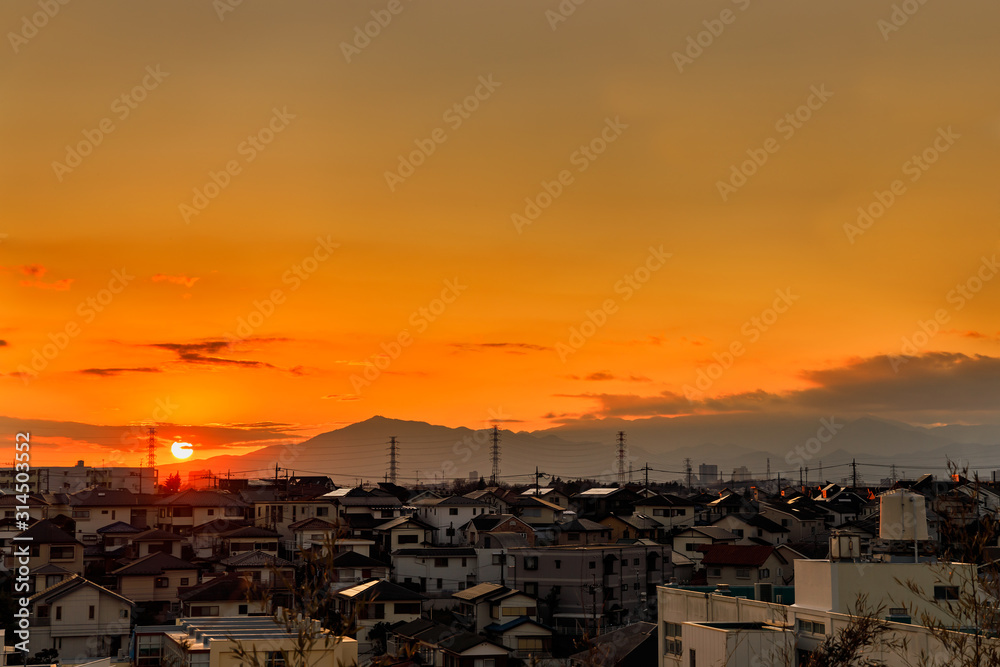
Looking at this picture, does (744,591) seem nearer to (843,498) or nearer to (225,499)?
(225,499)

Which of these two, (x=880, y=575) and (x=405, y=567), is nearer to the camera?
(x=880, y=575)

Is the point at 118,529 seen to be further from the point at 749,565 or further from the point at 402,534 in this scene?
the point at 749,565

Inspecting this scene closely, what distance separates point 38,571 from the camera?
40000 millimetres

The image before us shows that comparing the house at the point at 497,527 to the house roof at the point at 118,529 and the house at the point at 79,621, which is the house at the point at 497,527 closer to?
the house roof at the point at 118,529

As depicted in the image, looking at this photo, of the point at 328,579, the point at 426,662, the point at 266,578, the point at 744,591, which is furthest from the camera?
the point at 266,578

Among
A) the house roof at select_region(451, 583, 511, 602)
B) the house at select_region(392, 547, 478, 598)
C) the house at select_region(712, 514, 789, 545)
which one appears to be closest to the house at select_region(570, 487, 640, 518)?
the house at select_region(712, 514, 789, 545)

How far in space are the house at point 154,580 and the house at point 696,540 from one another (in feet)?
85.8

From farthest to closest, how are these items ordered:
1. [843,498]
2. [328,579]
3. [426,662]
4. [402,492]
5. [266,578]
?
1. [402,492]
2. [843,498]
3. [266,578]
4. [426,662]
5. [328,579]

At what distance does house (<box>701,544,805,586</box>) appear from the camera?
4606 centimetres

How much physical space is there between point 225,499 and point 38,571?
69.8 feet

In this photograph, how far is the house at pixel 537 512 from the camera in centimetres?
6112


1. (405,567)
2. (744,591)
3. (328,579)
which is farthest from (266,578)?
(328,579)

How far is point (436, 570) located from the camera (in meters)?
47.0

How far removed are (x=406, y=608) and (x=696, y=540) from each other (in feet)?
67.1
